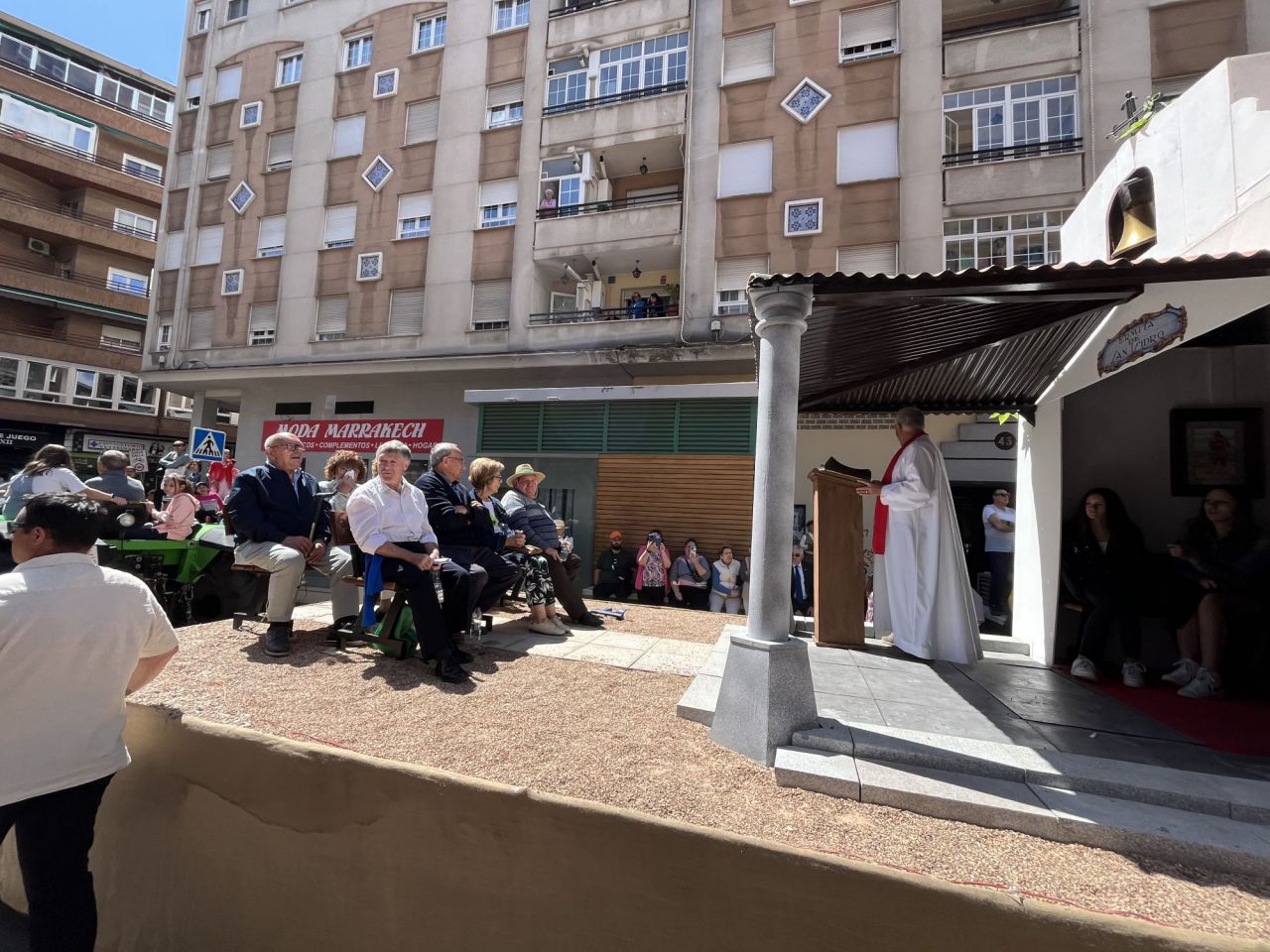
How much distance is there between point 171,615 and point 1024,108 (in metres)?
18.1

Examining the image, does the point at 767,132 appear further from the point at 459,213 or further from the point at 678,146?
the point at 459,213

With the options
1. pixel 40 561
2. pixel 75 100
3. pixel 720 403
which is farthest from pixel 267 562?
pixel 75 100

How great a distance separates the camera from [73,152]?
26.6 meters

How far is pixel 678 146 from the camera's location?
1611 centimetres

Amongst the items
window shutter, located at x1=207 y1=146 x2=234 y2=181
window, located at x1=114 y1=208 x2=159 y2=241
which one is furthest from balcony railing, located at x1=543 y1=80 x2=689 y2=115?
window, located at x1=114 y1=208 x2=159 y2=241

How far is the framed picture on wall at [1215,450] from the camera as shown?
5.14 meters

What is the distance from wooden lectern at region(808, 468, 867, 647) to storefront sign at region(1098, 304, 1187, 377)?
1.97 m

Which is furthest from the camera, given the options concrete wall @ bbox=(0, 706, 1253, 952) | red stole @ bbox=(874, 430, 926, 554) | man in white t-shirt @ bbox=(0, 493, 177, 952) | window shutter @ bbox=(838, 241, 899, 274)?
window shutter @ bbox=(838, 241, 899, 274)

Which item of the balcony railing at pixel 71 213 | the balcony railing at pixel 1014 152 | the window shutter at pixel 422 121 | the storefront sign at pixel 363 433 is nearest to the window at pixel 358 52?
the window shutter at pixel 422 121

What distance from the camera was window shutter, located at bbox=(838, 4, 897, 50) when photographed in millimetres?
14242

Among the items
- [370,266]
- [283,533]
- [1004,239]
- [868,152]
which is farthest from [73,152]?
[1004,239]

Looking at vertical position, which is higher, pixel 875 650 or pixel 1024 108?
pixel 1024 108

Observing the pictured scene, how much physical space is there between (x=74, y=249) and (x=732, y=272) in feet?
97.3

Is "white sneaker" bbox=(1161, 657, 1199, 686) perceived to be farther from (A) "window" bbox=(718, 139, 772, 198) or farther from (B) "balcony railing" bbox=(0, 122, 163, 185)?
(B) "balcony railing" bbox=(0, 122, 163, 185)
